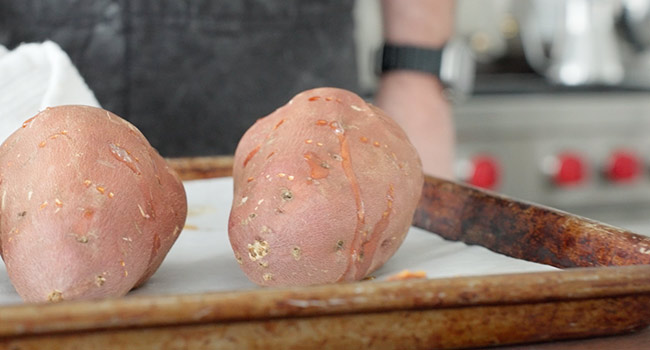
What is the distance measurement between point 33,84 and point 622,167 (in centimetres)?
163

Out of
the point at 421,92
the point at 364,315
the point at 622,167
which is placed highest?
the point at 364,315

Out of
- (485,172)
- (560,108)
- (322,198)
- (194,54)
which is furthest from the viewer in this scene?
(560,108)

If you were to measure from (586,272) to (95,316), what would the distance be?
21 cm

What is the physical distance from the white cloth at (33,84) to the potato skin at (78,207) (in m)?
0.14

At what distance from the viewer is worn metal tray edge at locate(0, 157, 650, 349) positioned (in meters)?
0.30

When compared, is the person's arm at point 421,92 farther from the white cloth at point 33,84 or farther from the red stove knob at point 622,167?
the red stove knob at point 622,167

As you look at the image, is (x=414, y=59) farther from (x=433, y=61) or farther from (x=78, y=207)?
(x=78, y=207)

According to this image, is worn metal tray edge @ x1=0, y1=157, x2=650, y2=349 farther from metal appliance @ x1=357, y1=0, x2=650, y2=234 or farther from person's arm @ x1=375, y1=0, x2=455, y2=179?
metal appliance @ x1=357, y1=0, x2=650, y2=234

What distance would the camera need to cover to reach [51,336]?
0.30 metres

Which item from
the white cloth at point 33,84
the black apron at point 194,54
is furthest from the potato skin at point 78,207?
the black apron at point 194,54

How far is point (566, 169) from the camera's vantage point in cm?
187

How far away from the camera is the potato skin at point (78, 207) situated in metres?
0.40

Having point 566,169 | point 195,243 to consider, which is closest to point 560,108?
Result: point 566,169

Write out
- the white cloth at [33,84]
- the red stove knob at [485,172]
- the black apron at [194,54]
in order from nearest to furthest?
the white cloth at [33,84] < the black apron at [194,54] < the red stove knob at [485,172]
